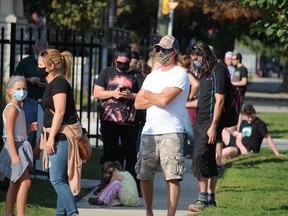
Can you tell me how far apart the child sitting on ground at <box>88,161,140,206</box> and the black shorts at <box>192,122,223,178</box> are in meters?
0.82

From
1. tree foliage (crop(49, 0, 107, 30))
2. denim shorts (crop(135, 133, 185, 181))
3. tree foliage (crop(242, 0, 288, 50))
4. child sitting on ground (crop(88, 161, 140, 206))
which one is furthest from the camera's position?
tree foliage (crop(49, 0, 107, 30))

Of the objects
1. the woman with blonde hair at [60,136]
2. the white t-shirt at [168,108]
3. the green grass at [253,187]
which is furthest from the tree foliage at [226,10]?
→ the woman with blonde hair at [60,136]

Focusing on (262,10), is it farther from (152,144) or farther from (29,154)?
(29,154)

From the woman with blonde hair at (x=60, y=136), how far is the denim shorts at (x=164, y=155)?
30.8 inches

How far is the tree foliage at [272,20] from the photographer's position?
1023 cm

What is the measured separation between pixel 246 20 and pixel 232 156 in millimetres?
25296

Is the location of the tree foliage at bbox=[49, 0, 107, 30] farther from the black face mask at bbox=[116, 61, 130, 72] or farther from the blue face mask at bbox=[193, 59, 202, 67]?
the blue face mask at bbox=[193, 59, 202, 67]

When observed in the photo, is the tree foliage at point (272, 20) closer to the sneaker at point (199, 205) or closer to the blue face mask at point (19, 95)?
the sneaker at point (199, 205)

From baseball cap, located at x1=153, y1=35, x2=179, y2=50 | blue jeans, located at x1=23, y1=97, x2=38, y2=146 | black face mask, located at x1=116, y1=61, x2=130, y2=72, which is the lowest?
blue jeans, located at x1=23, y1=97, x2=38, y2=146

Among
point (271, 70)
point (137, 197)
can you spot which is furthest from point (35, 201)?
point (271, 70)

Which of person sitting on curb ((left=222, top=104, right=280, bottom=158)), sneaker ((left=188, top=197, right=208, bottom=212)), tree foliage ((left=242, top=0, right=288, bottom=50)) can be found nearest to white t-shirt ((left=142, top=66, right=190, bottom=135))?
tree foliage ((left=242, top=0, right=288, bottom=50))

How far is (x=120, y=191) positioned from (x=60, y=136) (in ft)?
7.33

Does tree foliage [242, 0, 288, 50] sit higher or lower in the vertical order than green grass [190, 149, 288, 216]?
higher

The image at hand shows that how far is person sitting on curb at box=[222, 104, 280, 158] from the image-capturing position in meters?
16.6
